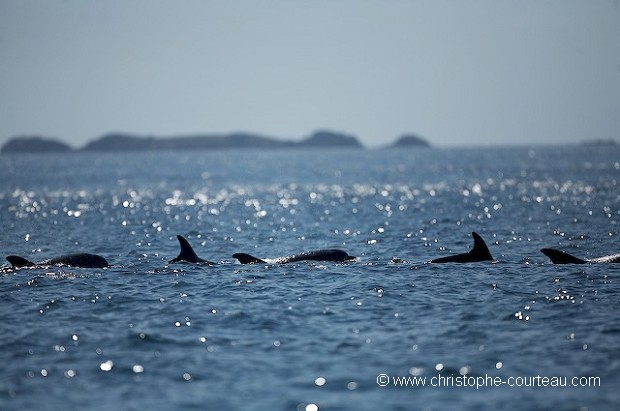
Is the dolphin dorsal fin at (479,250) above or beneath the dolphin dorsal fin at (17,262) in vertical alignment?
above

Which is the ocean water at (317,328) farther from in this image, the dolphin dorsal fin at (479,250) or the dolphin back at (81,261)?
the dolphin back at (81,261)

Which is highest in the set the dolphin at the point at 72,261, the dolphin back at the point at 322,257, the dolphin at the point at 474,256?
the dolphin at the point at 474,256

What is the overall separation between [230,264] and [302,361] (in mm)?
13472

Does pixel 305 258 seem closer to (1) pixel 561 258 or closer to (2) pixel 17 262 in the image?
(1) pixel 561 258

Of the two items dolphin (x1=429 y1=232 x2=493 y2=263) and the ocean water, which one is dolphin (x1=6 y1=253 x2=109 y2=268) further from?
dolphin (x1=429 y1=232 x2=493 y2=263)

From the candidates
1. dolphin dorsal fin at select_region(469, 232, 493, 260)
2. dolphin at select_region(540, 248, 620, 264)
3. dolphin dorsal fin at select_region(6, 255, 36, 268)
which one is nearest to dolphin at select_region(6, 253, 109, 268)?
dolphin dorsal fin at select_region(6, 255, 36, 268)

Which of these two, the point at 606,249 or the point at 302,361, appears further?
the point at 606,249

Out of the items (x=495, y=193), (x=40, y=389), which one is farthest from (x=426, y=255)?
(x=495, y=193)

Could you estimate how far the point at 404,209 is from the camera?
2368 inches

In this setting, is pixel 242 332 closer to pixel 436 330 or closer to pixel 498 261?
pixel 436 330

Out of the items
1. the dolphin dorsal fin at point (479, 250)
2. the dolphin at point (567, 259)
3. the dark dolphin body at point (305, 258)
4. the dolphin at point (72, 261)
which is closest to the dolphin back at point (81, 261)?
the dolphin at point (72, 261)

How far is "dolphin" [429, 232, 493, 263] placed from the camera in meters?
29.2

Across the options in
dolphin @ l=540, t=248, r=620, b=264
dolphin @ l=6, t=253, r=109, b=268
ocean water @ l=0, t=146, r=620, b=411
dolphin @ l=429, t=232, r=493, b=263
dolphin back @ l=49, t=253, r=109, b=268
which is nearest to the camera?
ocean water @ l=0, t=146, r=620, b=411

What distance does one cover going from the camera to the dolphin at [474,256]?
1152 inches
